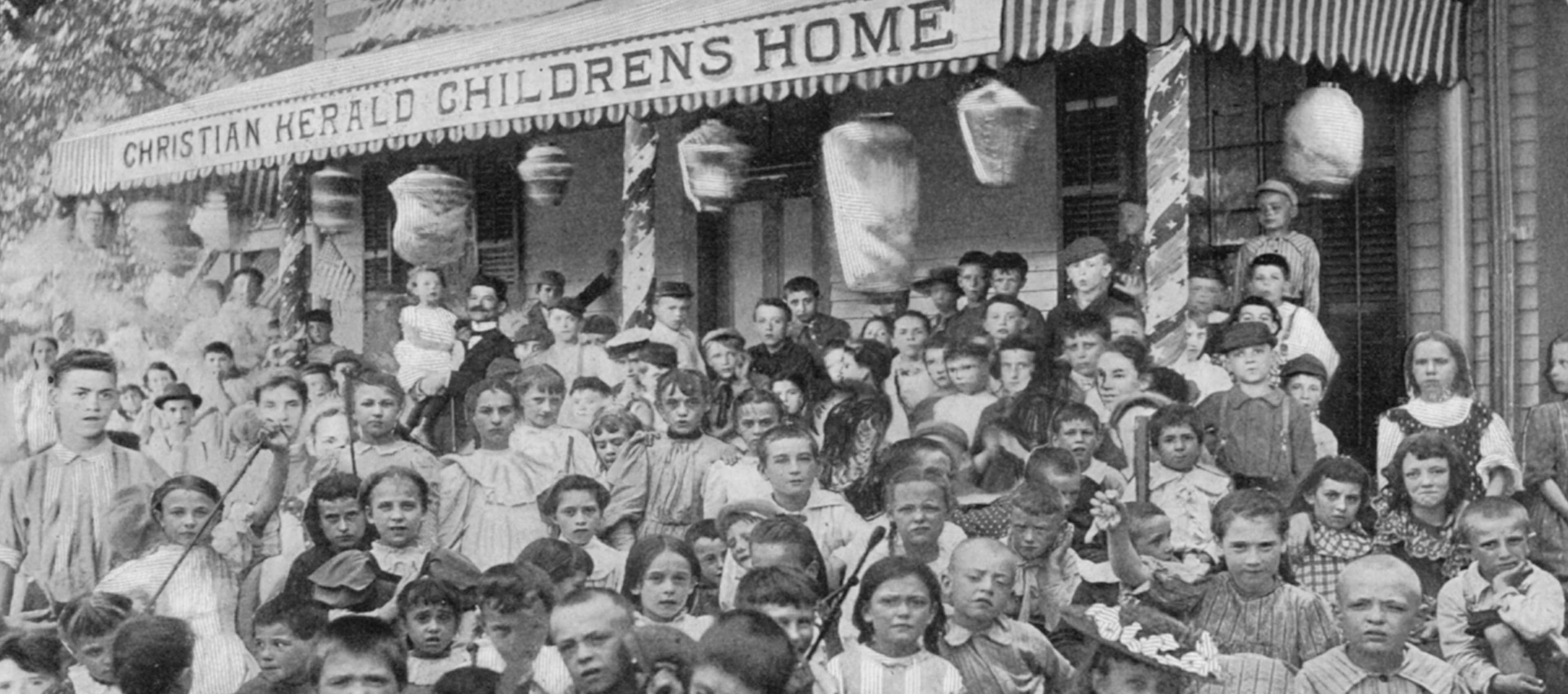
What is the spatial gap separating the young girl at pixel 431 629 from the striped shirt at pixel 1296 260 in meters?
3.59

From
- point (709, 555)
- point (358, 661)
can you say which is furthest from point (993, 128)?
point (358, 661)

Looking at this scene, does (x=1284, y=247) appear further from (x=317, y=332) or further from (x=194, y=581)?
(x=317, y=332)

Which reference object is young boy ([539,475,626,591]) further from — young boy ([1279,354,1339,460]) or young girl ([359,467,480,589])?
young boy ([1279,354,1339,460])

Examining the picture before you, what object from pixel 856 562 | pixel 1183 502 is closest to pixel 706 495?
pixel 856 562

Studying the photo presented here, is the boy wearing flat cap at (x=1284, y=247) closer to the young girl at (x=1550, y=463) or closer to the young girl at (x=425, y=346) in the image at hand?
the young girl at (x=1550, y=463)

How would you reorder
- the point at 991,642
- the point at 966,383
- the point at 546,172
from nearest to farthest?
the point at 991,642 < the point at 966,383 < the point at 546,172

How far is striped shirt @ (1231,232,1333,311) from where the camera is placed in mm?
7793

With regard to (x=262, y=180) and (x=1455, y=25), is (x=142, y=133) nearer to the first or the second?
(x=262, y=180)

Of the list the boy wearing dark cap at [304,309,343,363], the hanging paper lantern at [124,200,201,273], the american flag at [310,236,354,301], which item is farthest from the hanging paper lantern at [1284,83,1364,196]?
the hanging paper lantern at [124,200,201,273]

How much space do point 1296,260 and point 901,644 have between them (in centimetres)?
355

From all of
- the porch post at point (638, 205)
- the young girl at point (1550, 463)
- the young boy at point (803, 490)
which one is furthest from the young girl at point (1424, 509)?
the porch post at point (638, 205)

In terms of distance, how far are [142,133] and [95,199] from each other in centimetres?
86

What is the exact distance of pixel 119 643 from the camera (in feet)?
17.6

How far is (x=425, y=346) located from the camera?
371 inches
